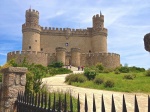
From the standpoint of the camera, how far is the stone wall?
19.2 feet

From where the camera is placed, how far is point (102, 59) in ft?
162

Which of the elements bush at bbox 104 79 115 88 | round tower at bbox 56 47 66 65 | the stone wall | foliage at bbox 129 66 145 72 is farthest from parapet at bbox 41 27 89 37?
the stone wall

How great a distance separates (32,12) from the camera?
165ft

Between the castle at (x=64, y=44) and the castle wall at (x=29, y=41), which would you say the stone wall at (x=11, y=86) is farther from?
the castle wall at (x=29, y=41)

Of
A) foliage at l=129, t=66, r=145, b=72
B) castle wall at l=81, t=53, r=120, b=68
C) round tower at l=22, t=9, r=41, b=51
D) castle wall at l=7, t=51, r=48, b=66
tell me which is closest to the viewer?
foliage at l=129, t=66, r=145, b=72

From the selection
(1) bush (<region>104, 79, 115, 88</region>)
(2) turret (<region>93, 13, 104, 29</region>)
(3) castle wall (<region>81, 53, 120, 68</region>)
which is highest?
(2) turret (<region>93, 13, 104, 29</region>)

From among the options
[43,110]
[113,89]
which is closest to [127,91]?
[113,89]

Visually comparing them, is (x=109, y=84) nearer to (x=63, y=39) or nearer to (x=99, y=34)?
(x=99, y=34)

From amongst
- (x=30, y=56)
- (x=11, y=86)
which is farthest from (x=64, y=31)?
(x=11, y=86)

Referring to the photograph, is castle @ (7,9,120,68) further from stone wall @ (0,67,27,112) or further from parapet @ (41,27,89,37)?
stone wall @ (0,67,27,112)

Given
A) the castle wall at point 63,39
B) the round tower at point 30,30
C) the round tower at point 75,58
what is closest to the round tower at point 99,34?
the castle wall at point 63,39

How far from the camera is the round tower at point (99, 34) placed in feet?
179

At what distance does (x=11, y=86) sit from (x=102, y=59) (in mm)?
43846

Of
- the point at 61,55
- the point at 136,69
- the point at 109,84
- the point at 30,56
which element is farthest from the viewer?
the point at 61,55
